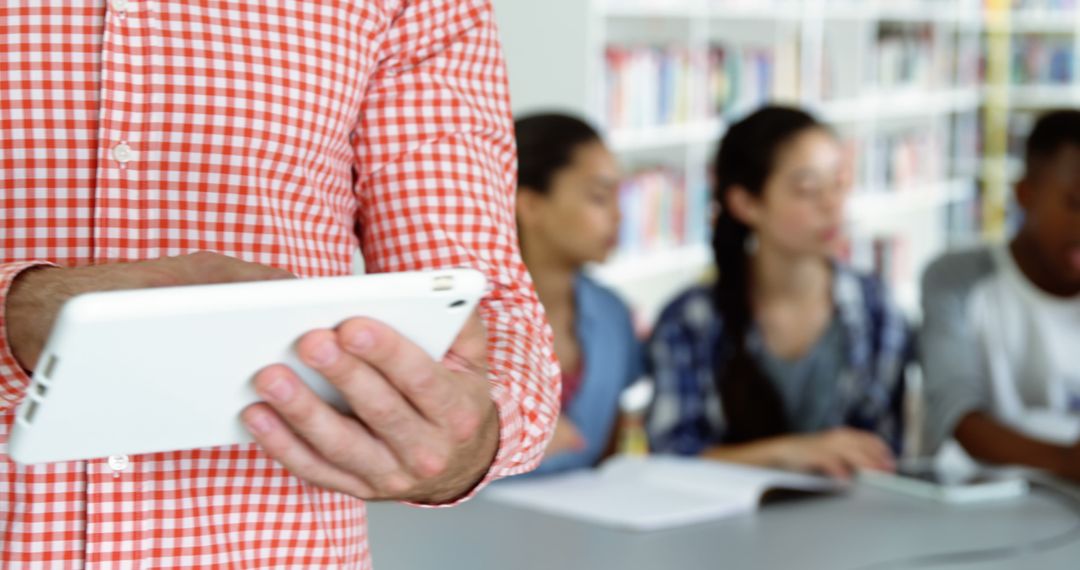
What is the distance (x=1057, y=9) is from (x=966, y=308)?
14.1ft

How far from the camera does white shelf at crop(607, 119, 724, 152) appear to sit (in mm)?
4262

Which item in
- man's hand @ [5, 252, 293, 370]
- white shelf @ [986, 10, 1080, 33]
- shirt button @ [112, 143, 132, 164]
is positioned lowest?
white shelf @ [986, 10, 1080, 33]

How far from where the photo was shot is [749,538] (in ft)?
6.31

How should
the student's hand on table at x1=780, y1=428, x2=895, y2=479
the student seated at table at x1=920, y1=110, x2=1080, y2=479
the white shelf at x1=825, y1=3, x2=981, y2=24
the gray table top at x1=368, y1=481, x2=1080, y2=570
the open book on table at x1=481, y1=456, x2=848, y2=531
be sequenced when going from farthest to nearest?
the white shelf at x1=825, y1=3, x2=981, y2=24 → the student seated at table at x1=920, y1=110, x2=1080, y2=479 → the student's hand on table at x1=780, y1=428, x2=895, y2=479 → the open book on table at x1=481, y1=456, x2=848, y2=531 → the gray table top at x1=368, y1=481, x2=1080, y2=570

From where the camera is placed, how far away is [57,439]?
0.65 m

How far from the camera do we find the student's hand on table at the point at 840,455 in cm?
236

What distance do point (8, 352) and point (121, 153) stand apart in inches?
6.6

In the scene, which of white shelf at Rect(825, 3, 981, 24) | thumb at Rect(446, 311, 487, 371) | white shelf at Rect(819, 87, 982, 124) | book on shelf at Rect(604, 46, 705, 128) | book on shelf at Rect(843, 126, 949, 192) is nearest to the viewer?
thumb at Rect(446, 311, 487, 371)

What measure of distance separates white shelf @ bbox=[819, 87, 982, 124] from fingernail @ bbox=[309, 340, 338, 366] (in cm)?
469

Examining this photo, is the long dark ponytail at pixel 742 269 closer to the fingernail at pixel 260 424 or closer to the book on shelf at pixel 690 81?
the book on shelf at pixel 690 81

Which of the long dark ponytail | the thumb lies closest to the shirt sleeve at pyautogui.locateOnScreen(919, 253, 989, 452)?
the long dark ponytail

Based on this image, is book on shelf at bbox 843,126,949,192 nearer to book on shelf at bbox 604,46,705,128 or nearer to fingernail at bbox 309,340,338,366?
book on shelf at bbox 604,46,705,128

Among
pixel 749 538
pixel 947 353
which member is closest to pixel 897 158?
pixel 947 353

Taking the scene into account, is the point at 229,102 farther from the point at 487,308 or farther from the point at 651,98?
the point at 651,98
